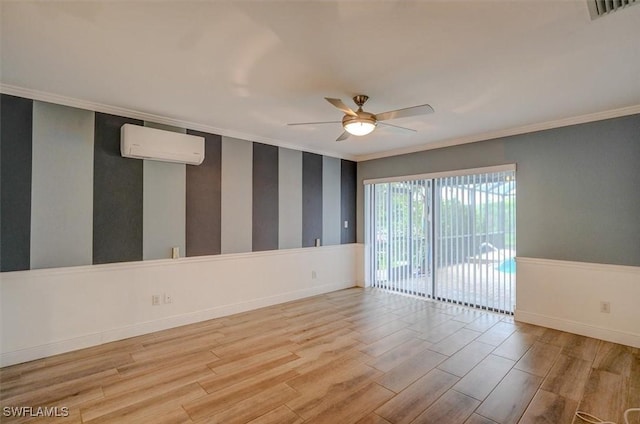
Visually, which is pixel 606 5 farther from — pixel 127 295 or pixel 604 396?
pixel 127 295

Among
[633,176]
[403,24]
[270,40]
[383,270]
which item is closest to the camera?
[403,24]

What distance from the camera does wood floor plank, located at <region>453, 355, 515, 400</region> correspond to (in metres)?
2.37

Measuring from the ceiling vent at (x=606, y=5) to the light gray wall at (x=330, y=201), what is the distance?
159 inches

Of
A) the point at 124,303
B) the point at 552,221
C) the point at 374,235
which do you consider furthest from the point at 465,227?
the point at 124,303

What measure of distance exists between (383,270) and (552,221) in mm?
2751

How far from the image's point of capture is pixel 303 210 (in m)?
5.14

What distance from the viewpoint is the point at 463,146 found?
4.55m

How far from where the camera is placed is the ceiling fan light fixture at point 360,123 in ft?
9.02

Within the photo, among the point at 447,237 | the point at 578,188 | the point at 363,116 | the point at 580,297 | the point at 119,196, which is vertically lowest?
the point at 580,297

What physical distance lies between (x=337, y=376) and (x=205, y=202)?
8.79ft

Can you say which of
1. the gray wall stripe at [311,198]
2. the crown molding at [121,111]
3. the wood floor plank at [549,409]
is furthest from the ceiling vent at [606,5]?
the gray wall stripe at [311,198]

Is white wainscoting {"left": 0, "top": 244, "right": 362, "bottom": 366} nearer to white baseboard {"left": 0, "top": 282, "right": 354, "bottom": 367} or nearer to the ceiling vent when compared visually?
white baseboard {"left": 0, "top": 282, "right": 354, "bottom": 367}

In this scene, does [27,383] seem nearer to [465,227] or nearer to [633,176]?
[465,227]

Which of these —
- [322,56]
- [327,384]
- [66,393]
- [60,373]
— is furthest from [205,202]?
[327,384]
